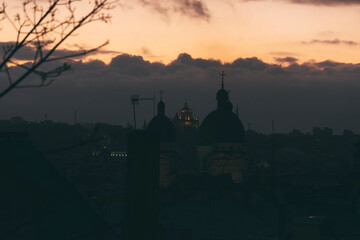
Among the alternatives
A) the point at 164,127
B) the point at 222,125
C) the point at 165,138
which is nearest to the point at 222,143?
the point at 222,125

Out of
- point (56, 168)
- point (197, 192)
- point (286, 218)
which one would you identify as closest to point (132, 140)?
point (56, 168)

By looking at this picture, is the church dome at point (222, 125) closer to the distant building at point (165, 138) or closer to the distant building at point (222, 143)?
the distant building at point (222, 143)

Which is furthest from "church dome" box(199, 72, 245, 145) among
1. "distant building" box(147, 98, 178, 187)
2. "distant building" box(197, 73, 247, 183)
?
"distant building" box(147, 98, 178, 187)

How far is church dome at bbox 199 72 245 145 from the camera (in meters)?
117

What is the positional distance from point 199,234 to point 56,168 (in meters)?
26.9

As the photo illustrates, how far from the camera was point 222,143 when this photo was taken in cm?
11650

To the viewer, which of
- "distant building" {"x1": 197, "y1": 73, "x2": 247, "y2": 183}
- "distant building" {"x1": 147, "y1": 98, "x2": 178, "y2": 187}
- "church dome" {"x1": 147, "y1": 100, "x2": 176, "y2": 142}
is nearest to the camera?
"distant building" {"x1": 147, "y1": 98, "x2": 178, "y2": 187}

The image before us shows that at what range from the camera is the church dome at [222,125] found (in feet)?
383

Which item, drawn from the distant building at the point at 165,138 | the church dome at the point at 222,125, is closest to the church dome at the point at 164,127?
the distant building at the point at 165,138

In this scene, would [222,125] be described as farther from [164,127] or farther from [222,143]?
[164,127]

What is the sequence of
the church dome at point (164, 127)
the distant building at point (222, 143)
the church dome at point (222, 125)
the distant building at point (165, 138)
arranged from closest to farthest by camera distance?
the distant building at point (165, 138) < the distant building at point (222, 143) < the church dome at point (164, 127) < the church dome at point (222, 125)

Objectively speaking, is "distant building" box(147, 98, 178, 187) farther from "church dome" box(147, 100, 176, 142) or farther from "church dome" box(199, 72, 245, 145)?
"church dome" box(199, 72, 245, 145)

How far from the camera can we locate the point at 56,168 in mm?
14977

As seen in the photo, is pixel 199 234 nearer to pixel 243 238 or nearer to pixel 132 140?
pixel 243 238
